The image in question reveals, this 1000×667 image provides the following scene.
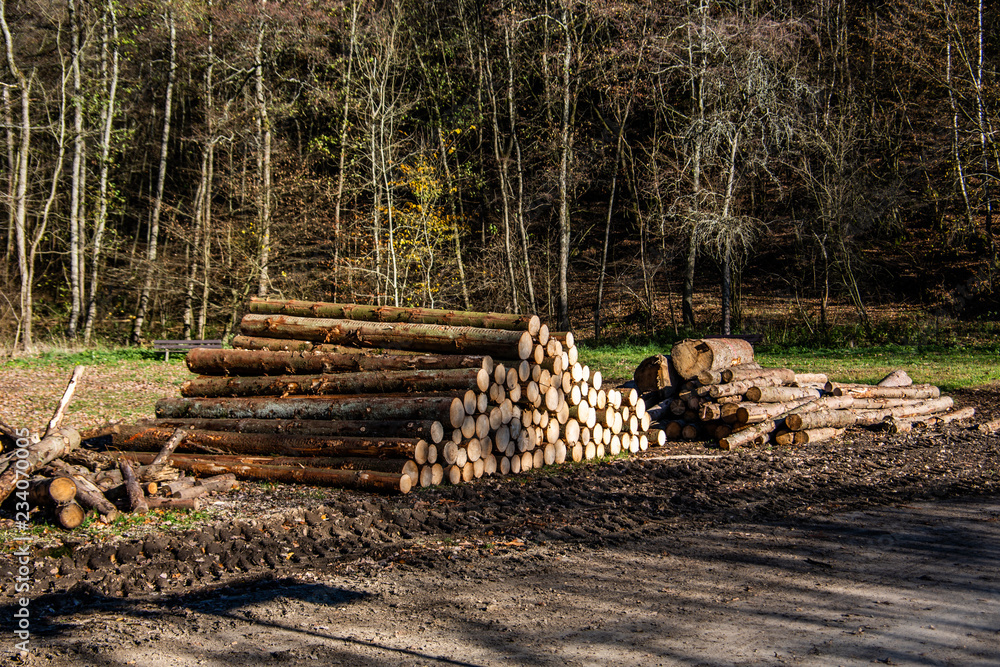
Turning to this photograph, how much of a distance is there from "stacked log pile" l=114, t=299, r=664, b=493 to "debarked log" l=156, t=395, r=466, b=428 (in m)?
0.02

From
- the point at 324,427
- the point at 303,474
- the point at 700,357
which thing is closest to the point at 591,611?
the point at 303,474

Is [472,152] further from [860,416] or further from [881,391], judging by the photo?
[860,416]

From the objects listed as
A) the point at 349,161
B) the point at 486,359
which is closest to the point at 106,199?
the point at 349,161

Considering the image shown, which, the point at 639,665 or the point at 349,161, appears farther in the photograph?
the point at 349,161

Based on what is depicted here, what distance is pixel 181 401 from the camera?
952cm

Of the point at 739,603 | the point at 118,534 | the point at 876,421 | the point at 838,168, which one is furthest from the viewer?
the point at 838,168

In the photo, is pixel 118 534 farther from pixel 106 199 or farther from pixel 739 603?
pixel 106 199

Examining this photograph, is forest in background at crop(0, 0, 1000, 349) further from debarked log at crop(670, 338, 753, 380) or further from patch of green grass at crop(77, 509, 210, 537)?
patch of green grass at crop(77, 509, 210, 537)

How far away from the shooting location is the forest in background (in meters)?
23.7

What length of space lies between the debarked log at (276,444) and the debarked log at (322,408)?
340mm

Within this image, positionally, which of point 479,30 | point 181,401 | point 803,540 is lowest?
point 803,540

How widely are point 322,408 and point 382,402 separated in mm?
767

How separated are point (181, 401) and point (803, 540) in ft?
23.8

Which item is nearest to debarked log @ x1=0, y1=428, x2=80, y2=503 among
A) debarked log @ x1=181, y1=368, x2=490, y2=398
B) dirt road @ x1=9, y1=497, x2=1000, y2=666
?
dirt road @ x1=9, y1=497, x2=1000, y2=666
